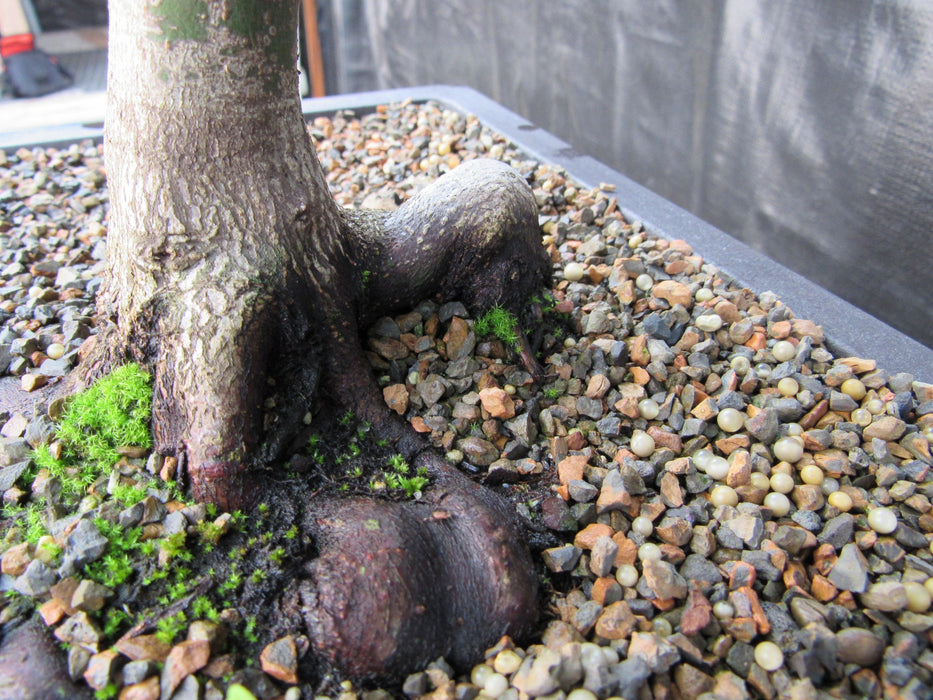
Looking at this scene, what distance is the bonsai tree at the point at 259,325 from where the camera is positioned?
1391 millimetres

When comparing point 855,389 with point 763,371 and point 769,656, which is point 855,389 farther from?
point 769,656

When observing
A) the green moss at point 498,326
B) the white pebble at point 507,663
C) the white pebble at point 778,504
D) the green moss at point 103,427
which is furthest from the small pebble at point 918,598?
the green moss at point 103,427

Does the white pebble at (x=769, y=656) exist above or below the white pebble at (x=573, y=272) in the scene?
below

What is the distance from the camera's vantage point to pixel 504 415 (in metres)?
1.81

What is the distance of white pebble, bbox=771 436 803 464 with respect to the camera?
1754 mm

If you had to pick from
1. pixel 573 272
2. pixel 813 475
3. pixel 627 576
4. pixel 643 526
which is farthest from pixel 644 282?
pixel 627 576

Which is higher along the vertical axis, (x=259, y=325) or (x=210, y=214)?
(x=210, y=214)

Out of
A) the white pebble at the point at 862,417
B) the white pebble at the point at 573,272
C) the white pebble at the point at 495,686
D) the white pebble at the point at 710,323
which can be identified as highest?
the white pebble at the point at 573,272

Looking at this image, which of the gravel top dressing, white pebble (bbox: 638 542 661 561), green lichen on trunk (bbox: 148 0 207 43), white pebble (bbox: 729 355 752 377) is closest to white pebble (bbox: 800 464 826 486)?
the gravel top dressing

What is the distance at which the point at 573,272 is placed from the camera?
2369mm

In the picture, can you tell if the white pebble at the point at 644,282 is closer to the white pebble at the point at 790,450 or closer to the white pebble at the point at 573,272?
the white pebble at the point at 573,272

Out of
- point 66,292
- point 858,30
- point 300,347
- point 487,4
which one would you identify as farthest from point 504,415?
point 487,4

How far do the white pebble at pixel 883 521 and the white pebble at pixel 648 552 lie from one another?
53 centimetres

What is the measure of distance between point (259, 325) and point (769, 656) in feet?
4.18
